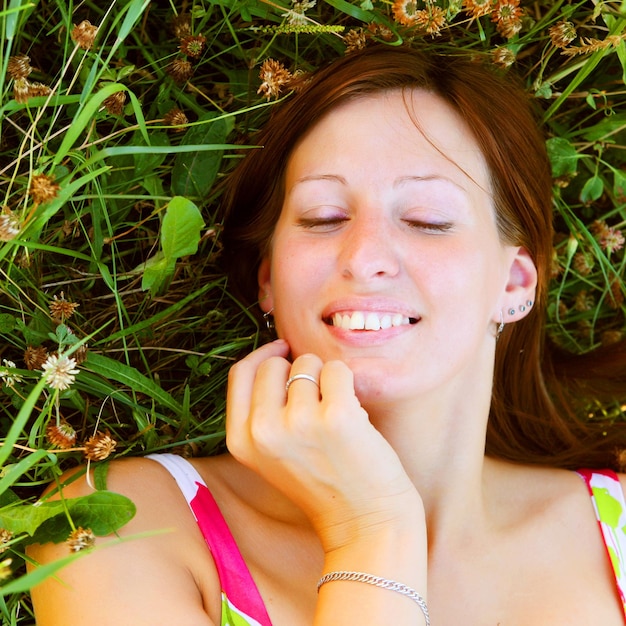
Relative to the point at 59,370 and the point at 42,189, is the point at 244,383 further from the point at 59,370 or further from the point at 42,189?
the point at 42,189

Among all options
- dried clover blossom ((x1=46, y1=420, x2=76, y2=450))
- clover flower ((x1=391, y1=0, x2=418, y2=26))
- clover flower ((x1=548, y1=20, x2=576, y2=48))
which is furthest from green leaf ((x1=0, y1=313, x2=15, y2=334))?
clover flower ((x1=548, y1=20, x2=576, y2=48))

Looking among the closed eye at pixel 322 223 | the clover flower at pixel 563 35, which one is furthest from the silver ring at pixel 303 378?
the clover flower at pixel 563 35

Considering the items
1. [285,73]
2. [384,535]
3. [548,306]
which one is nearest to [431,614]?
[384,535]

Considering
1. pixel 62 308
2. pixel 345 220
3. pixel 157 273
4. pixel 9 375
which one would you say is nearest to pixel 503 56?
pixel 345 220

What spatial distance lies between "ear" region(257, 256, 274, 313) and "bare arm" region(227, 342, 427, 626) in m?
0.53

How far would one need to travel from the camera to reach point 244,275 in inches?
119

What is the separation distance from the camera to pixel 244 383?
237cm

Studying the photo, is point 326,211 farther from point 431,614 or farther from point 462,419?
point 431,614

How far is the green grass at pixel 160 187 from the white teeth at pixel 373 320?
53 centimetres

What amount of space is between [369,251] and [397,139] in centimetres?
39

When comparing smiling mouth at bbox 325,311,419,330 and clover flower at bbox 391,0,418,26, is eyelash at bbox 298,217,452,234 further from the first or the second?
clover flower at bbox 391,0,418,26

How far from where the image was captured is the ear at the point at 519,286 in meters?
2.71

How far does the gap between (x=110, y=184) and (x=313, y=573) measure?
137 cm

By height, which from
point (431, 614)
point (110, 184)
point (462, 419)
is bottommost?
point (431, 614)
